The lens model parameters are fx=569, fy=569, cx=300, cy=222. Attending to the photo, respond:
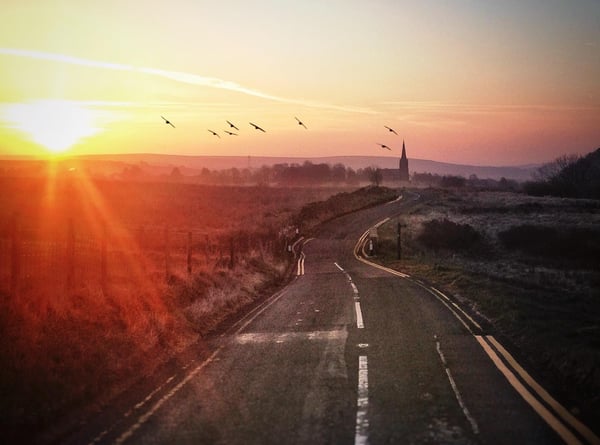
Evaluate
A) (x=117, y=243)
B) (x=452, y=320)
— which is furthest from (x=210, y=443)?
(x=117, y=243)

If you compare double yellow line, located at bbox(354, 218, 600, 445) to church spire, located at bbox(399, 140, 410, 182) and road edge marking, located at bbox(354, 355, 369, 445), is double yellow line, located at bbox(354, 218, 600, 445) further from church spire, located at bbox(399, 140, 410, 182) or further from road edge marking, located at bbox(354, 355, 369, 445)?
church spire, located at bbox(399, 140, 410, 182)

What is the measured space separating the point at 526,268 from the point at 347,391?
32.9 meters

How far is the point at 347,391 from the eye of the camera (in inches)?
334

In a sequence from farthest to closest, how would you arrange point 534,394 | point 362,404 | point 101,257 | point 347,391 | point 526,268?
point 526,268 < point 101,257 < point 347,391 < point 534,394 < point 362,404

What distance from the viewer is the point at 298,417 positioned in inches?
289

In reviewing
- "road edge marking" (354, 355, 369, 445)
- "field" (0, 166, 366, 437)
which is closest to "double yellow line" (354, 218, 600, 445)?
"road edge marking" (354, 355, 369, 445)

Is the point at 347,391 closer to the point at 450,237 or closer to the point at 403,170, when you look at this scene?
the point at 450,237

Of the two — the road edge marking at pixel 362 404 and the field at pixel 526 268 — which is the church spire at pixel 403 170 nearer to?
the field at pixel 526 268

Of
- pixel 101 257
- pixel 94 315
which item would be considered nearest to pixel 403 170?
pixel 101 257

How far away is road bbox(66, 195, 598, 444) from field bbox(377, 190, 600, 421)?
0.70 meters

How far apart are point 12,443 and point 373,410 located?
4.45 m

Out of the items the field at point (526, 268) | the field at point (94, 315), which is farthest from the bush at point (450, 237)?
the field at point (94, 315)

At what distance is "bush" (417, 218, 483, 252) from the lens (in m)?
51.5

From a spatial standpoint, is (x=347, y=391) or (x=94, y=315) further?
(x=94, y=315)
